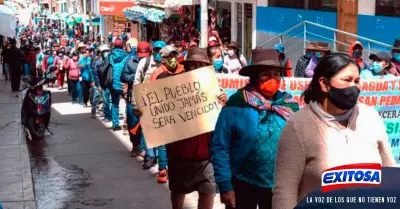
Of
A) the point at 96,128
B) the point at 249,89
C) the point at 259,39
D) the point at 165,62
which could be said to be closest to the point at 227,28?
the point at 259,39

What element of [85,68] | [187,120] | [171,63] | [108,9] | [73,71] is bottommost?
[73,71]

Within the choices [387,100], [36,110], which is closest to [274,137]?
[387,100]

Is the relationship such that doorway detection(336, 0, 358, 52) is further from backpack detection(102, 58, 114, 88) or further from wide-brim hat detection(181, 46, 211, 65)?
wide-brim hat detection(181, 46, 211, 65)

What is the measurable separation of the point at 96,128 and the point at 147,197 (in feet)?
18.1

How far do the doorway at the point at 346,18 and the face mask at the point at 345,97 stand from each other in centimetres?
1020

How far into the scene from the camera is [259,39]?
19.3 m

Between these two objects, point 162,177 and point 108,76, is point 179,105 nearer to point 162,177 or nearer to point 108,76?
point 162,177

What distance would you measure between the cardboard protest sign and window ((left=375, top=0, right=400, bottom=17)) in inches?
276

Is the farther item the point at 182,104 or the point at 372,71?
the point at 372,71

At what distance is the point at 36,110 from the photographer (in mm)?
12656

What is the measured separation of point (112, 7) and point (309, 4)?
24.9 metres

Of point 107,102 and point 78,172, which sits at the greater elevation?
point 107,102

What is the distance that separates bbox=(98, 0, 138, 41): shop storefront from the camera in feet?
131

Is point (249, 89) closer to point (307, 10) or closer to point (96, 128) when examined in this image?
point (96, 128)
